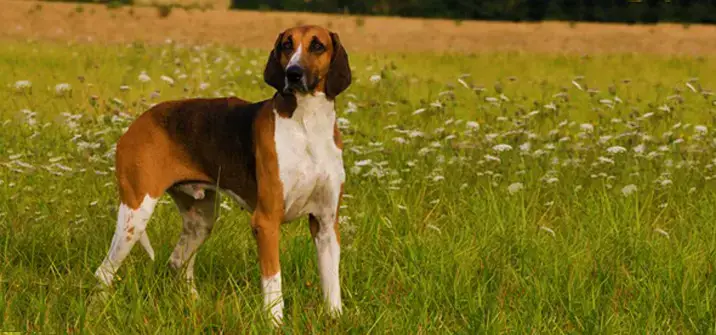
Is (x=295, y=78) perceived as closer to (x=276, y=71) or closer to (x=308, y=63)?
(x=308, y=63)

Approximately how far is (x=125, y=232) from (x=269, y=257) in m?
0.91

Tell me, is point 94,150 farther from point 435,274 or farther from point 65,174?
point 435,274

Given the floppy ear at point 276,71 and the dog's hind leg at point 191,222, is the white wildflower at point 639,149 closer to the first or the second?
the dog's hind leg at point 191,222

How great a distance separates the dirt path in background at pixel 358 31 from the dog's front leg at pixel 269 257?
53.7 feet

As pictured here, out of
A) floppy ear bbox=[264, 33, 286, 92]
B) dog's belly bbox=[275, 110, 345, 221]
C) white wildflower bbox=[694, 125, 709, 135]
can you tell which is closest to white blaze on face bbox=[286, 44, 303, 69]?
floppy ear bbox=[264, 33, 286, 92]

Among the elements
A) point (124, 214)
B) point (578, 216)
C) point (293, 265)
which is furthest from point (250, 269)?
point (578, 216)

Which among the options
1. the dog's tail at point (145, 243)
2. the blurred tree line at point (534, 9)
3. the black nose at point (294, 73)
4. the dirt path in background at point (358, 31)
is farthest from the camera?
the blurred tree line at point (534, 9)

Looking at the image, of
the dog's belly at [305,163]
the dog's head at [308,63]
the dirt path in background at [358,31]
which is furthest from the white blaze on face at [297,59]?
the dirt path in background at [358,31]

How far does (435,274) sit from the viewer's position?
6.09 meters

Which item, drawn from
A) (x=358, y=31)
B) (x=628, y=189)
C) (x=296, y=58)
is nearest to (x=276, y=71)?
(x=296, y=58)

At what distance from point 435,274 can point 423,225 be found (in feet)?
4.72

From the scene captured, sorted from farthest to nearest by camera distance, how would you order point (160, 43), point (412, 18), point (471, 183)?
point (412, 18) → point (160, 43) → point (471, 183)

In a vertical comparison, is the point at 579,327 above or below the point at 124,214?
below

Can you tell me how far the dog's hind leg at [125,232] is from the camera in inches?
220
